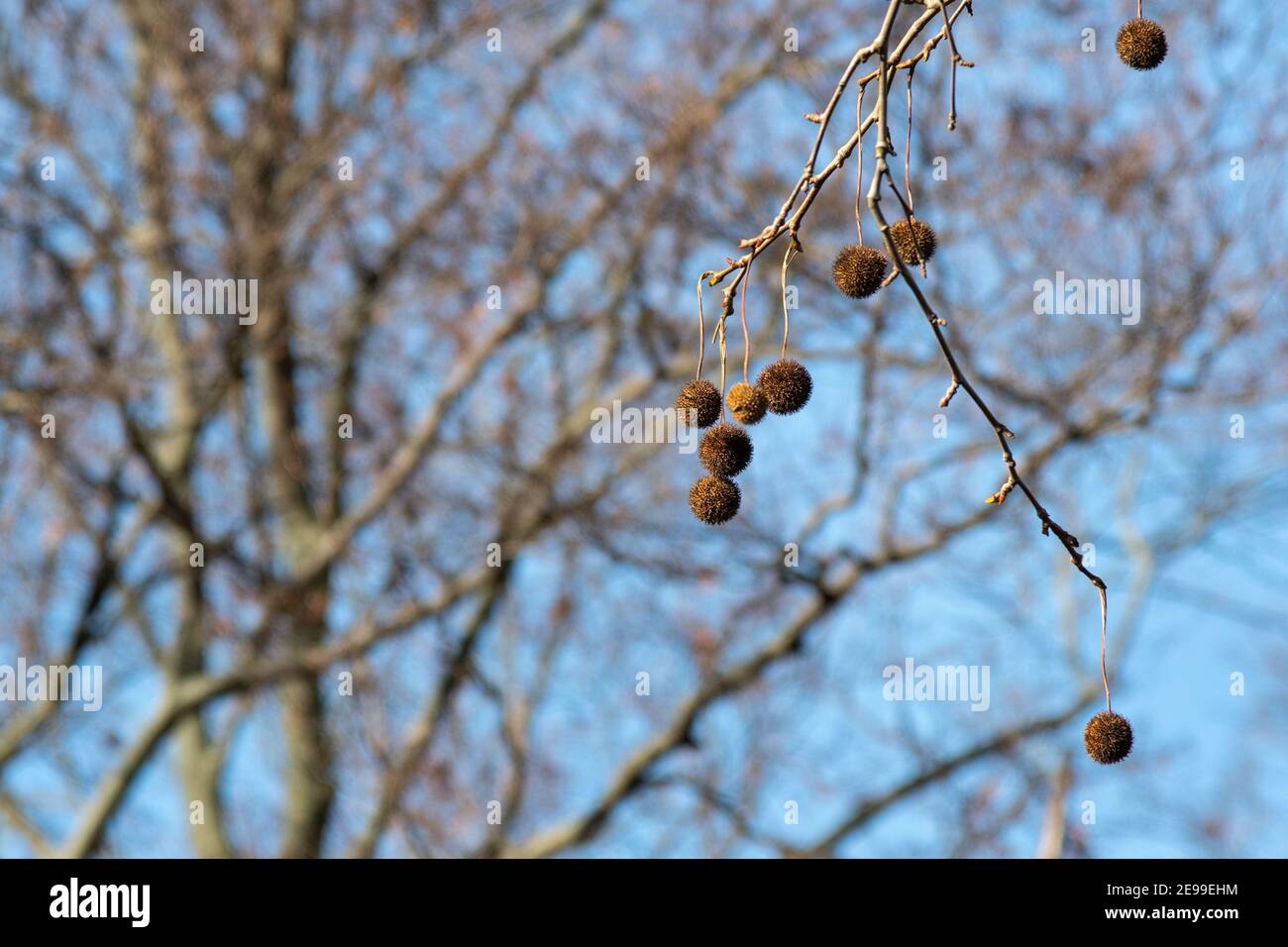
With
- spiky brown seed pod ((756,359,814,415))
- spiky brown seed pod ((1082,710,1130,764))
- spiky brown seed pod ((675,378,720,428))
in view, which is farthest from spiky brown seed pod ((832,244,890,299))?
spiky brown seed pod ((1082,710,1130,764))

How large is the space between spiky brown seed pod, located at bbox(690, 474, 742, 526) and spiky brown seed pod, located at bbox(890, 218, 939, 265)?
49 centimetres

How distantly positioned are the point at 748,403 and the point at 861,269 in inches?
11.8

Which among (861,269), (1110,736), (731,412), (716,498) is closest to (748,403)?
(731,412)

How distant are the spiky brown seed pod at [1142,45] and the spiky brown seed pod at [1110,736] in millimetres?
1197

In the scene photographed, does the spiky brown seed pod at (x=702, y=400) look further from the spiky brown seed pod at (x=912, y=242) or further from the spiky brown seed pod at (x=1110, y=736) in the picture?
the spiky brown seed pod at (x=1110, y=736)

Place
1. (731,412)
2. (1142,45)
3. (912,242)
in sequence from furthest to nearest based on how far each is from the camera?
1. (1142,45)
2. (731,412)
3. (912,242)

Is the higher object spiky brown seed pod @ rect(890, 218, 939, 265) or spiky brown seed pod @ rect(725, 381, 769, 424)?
spiky brown seed pod @ rect(890, 218, 939, 265)

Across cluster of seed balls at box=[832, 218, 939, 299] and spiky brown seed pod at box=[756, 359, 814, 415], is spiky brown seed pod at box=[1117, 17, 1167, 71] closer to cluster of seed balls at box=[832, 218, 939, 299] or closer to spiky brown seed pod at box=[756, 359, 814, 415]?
cluster of seed balls at box=[832, 218, 939, 299]

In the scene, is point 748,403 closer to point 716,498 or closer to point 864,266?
point 716,498

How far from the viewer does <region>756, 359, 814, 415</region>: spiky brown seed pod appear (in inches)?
112

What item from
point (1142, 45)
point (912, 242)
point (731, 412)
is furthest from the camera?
point (1142, 45)

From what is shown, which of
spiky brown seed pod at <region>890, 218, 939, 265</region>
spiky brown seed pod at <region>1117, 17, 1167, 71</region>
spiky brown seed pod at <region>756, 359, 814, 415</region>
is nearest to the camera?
spiky brown seed pod at <region>890, 218, 939, 265</region>

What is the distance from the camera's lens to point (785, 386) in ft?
9.38

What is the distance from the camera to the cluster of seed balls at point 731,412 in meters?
2.76
